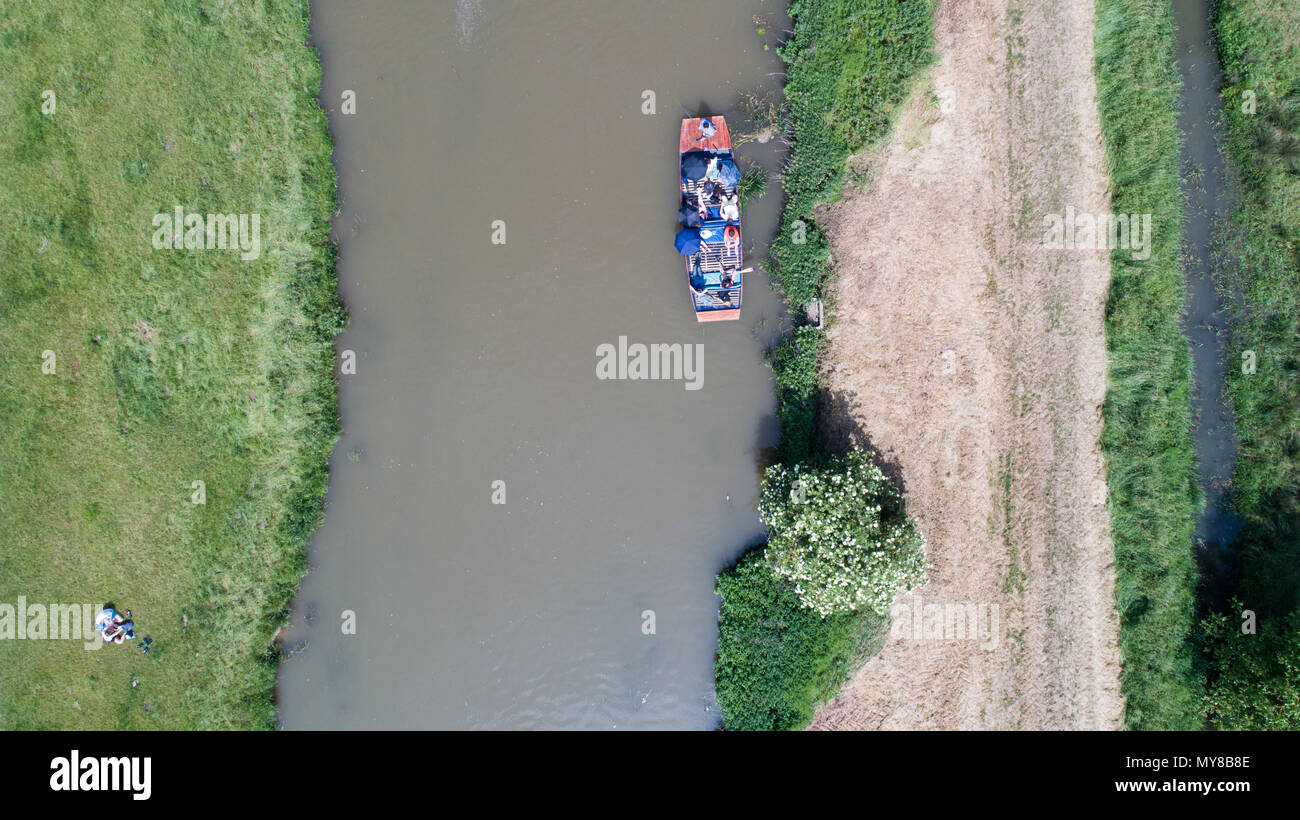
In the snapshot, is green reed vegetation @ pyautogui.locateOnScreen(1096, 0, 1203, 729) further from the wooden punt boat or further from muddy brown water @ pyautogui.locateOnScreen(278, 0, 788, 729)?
the wooden punt boat

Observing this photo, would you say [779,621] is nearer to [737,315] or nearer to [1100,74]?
[737,315]

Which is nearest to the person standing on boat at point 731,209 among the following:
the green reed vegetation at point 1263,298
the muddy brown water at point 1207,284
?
the muddy brown water at point 1207,284

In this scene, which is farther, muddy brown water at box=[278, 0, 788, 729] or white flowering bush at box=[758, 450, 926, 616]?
muddy brown water at box=[278, 0, 788, 729]

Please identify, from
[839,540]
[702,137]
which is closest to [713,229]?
[702,137]

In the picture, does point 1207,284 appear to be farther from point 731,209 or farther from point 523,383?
point 523,383

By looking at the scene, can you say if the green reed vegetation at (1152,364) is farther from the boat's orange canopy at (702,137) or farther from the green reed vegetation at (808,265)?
the boat's orange canopy at (702,137)

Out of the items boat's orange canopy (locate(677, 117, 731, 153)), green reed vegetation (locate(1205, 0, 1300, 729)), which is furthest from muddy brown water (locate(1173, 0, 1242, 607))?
boat's orange canopy (locate(677, 117, 731, 153))

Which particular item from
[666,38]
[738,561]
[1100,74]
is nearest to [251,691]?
[738,561]
